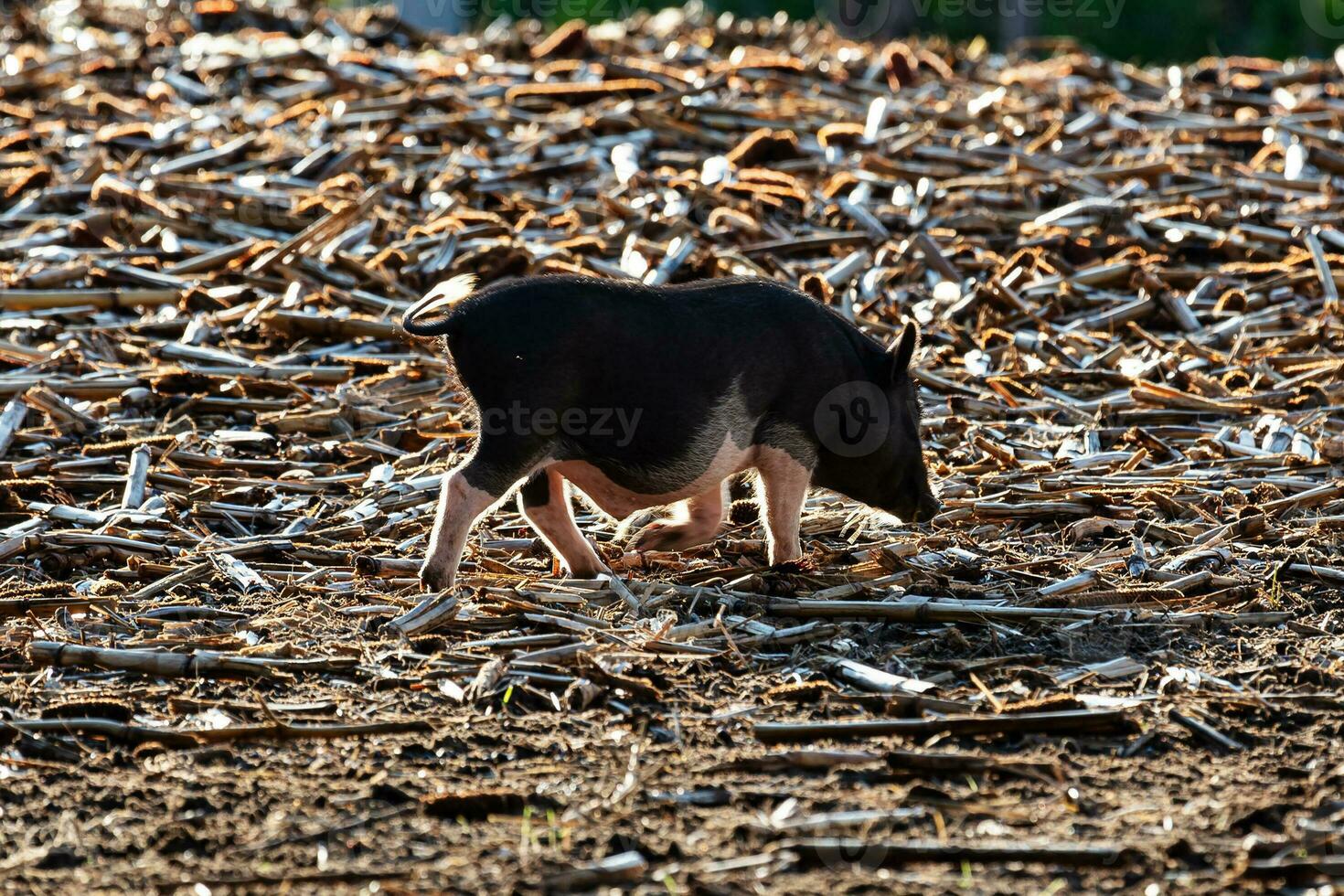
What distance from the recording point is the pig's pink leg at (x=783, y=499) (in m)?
5.58

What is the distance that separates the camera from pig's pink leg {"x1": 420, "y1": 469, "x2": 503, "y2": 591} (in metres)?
5.08

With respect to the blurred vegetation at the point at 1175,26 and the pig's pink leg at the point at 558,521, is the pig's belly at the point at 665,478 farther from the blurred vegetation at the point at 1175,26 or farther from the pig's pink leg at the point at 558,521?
the blurred vegetation at the point at 1175,26

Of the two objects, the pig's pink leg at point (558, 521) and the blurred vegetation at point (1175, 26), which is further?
the blurred vegetation at point (1175, 26)

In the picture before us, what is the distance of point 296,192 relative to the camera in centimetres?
945

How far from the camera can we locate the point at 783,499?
5.61 m

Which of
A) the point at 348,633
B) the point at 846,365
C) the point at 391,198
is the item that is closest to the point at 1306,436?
the point at 846,365

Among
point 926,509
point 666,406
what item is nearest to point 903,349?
point 926,509

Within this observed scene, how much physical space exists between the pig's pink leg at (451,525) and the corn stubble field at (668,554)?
0.32 ft

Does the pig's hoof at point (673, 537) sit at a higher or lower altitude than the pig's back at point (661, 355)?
lower

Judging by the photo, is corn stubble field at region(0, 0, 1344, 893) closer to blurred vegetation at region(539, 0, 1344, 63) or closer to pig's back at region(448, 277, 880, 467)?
pig's back at region(448, 277, 880, 467)

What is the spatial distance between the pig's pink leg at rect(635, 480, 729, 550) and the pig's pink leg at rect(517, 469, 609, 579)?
0.40 metres

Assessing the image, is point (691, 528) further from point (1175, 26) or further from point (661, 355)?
point (1175, 26)

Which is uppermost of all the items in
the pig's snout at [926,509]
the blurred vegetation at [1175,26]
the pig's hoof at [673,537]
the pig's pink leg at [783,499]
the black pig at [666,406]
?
the black pig at [666,406]

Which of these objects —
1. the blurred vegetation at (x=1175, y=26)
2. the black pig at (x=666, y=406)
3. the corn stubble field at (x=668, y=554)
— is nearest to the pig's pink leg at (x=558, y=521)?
the black pig at (x=666, y=406)
